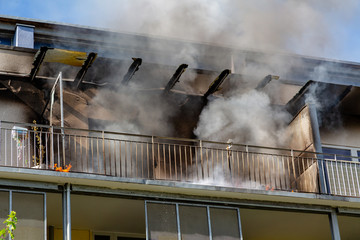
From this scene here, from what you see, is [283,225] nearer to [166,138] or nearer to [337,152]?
[337,152]

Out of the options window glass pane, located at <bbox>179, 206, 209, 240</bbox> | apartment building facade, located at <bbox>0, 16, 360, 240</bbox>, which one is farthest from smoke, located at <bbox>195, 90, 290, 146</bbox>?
window glass pane, located at <bbox>179, 206, 209, 240</bbox>

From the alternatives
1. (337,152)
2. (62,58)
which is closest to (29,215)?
(62,58)

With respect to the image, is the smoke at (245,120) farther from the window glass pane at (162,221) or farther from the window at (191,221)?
the window glass pane at (162,221)

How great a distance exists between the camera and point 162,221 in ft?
57.7

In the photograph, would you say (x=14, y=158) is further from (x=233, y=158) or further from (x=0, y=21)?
(x=233, y=158)

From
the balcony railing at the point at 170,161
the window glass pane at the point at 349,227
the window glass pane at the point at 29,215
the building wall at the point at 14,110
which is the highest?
the building wall at the point at 14,110

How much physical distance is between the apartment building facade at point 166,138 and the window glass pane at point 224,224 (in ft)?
0.09

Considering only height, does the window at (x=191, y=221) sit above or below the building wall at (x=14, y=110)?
below

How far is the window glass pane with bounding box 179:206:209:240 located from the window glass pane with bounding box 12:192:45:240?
3.14m

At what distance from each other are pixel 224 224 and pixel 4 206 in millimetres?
4969

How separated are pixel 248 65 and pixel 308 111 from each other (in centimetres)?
208

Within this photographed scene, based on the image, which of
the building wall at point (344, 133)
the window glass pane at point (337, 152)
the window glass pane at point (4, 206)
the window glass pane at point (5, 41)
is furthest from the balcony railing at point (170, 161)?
the window glass pane at point (5, 41)

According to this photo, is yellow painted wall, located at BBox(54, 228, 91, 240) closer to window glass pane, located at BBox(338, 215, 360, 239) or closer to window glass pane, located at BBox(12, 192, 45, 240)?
window glass pane, located at BBox(12, 192, 45, 240)

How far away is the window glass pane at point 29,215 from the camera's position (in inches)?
Result: 635
